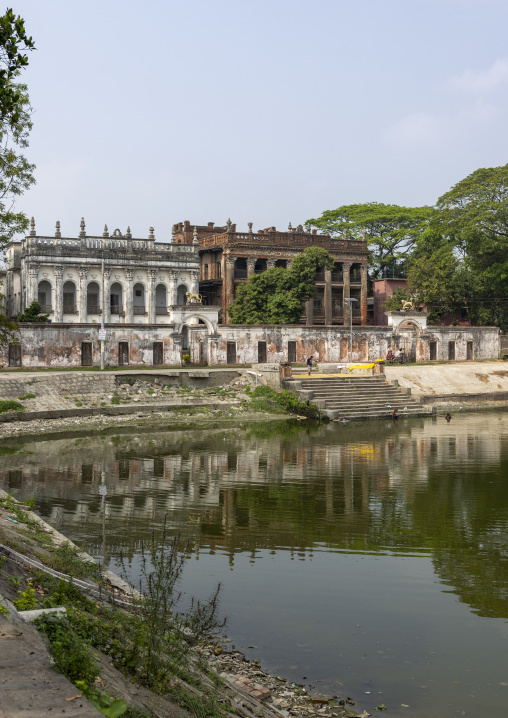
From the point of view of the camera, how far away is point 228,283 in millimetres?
53750

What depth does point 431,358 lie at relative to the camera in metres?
47.8

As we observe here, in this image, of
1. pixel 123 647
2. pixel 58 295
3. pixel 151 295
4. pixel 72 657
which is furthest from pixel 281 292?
pixel 72 657

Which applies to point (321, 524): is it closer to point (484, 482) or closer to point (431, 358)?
point (484, 482)

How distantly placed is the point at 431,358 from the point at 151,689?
43483 millimetres

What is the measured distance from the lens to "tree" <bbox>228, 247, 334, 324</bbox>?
4775 cm

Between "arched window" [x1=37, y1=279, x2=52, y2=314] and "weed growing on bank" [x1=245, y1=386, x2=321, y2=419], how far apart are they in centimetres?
1961

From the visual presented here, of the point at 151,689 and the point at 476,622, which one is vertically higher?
the point at 151,689

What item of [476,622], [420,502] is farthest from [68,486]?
[476,622]

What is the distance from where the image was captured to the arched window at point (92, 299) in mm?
49969

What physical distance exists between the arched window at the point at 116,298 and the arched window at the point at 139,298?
98 cm

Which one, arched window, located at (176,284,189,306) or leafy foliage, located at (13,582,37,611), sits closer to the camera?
leafy foliage, located at (13,582,37,611)

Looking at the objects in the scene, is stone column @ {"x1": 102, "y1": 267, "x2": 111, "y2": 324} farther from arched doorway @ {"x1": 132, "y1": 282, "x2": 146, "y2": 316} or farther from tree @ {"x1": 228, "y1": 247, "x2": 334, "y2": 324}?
tree @ {"x1": 228, "y1": 247, "x2": 334, "y2": 324}

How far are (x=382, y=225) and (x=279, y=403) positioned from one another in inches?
1432

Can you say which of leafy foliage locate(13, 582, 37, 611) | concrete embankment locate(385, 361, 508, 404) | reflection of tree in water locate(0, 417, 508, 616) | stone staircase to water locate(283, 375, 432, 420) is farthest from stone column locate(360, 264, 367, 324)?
leafy foliage locate(13, 582, 37, 611)
